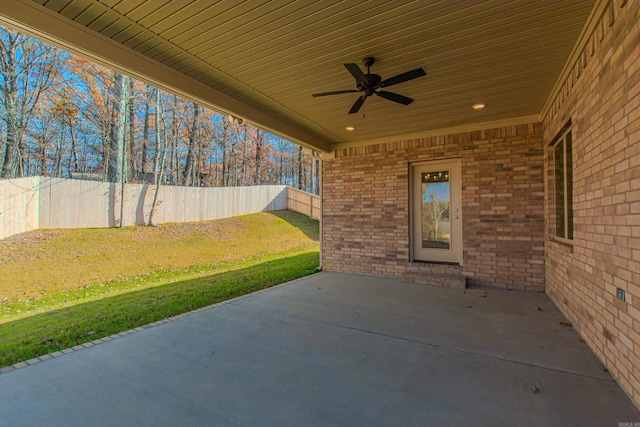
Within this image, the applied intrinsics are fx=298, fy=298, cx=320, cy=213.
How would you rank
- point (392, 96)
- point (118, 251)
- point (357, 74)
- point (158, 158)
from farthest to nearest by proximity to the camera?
point (158, 158), point (118, 251), point (392, 96), point (357, 74)

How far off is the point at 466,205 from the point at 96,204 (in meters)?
10.5

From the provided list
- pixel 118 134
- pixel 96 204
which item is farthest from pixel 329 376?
pixel 118 134

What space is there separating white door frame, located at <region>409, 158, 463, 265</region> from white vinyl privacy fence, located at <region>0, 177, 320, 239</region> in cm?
913

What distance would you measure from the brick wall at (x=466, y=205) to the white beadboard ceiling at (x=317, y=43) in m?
0.91

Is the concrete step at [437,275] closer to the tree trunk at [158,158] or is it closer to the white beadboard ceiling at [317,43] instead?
the white beadboard ceiling at [317,43]

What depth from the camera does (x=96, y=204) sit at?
938cm

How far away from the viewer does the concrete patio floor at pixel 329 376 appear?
6.00ft

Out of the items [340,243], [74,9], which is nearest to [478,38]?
[74,9]

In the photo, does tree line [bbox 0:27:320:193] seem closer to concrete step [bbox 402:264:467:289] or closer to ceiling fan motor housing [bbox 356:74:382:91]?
concrete step [bbox 402:264:467:289]

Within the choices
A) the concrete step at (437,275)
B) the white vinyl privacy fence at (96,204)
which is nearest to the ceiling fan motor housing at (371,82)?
the concrete step at (437,275)

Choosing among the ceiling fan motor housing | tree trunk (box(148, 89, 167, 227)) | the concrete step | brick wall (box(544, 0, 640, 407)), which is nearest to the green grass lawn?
tree trunk (box(148, 89, 167, 227))

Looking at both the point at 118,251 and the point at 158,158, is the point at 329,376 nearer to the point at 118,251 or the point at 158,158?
the point at 118,251

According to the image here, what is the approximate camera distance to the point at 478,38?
2.92m

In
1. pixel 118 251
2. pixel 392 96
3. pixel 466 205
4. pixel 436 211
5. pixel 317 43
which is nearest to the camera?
pixel 317 43
